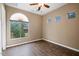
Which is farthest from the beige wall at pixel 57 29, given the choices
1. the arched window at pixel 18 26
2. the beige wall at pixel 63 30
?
the arched window at pixel 18 26

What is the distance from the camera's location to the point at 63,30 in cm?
215

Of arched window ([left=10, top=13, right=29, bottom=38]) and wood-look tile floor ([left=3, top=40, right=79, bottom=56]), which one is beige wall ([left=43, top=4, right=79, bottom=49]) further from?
arched window ([left=10, top=13, right=29, bottom=38])

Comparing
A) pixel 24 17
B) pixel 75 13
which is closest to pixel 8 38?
pixel 24 17

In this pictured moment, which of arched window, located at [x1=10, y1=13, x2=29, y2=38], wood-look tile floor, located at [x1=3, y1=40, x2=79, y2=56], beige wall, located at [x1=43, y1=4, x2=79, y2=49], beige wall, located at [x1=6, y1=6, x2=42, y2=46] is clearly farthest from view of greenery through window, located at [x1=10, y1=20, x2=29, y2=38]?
beige wall, located at [x1=43, y1=4, x2=79, y2=49]

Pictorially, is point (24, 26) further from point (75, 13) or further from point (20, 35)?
point (75, 13)

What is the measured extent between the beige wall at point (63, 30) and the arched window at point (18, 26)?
1.56 feet

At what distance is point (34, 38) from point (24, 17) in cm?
51

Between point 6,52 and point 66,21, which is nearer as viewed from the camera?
point 6,52

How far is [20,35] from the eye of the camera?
5.92ft

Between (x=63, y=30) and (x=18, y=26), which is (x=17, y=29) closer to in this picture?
(x=18, y=26)

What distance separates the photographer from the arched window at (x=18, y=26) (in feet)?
5.71

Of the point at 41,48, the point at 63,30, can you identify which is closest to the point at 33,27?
the point at 41,48

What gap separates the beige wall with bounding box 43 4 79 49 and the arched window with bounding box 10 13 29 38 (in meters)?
0.48

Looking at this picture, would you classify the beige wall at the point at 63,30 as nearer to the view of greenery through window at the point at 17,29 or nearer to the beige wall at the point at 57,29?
the beige wall at the point at 57,29
